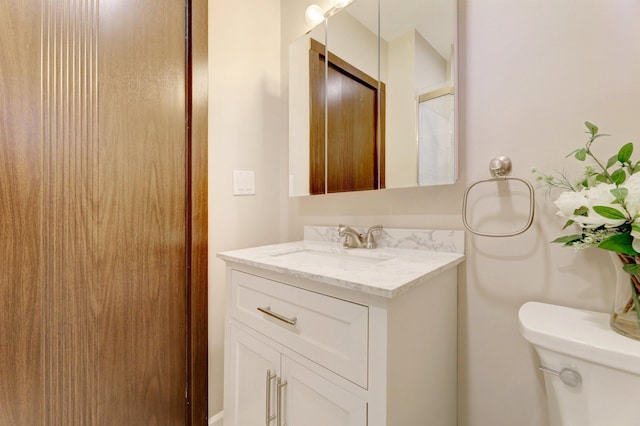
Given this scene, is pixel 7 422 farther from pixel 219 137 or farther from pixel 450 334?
pixel 450 334

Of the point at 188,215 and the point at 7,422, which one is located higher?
the point at 188,215

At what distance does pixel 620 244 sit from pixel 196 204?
125cm

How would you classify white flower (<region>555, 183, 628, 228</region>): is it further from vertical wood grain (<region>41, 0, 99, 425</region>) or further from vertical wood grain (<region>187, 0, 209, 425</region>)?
vertical wood grain (<region>41, 0, 99, 425</region>)

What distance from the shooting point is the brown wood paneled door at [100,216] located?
0.81m

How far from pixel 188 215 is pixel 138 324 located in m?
0.44

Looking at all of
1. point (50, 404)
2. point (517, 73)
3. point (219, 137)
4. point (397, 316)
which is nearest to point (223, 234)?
point (219, 137)

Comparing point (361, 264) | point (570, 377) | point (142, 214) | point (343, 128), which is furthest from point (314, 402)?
point (343, 128)

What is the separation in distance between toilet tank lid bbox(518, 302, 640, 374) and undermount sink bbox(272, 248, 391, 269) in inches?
17.1

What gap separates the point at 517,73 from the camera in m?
0.84

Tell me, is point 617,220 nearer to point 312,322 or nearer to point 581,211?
point 581,211

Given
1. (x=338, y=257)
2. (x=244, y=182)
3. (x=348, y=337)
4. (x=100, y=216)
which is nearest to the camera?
(x=348, y=337)

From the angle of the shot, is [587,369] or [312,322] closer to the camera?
[587,369]

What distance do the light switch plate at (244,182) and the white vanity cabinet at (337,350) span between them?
42 cm

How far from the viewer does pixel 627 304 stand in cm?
61
